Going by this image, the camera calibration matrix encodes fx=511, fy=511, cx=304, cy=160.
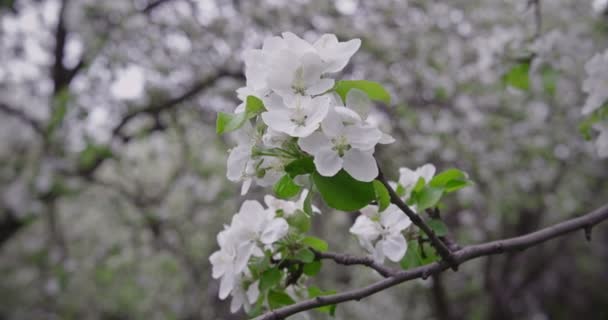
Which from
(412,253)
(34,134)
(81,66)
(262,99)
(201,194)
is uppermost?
(262,99)

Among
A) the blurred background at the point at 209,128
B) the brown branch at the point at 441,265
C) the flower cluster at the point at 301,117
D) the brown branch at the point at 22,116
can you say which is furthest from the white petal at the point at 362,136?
the brown branch at the point at 22,116

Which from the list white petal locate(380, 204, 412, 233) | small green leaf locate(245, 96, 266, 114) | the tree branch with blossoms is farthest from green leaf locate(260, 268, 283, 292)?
small green leaf locate(245, 96, 266, 114)

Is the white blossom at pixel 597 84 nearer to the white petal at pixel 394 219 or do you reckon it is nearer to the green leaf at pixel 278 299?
→ the white petal at pixel 394 219

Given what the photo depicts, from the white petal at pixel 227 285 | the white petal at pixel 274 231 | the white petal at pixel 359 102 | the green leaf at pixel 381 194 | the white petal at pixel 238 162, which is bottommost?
the white petal at pixel 227 285

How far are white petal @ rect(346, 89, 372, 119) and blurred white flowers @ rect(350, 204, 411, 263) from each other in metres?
0.23

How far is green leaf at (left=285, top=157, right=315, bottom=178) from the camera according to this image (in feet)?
2.40

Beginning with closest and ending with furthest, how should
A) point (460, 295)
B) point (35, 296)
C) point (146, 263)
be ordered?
point (146, 263)
point (35, 296)
point (460, 295)

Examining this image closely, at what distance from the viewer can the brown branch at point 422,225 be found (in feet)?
2.49

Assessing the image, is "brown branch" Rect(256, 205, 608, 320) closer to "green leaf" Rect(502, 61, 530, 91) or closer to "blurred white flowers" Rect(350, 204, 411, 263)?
"blurred white flowers" Rect(350, 204, 411, 263)

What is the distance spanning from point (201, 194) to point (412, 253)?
313cm

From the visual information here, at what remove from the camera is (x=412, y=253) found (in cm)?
94

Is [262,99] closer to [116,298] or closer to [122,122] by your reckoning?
[122,122]

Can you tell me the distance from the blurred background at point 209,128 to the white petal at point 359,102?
8.02 ft

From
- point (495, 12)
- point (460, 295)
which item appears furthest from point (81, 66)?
point (460, 295)
